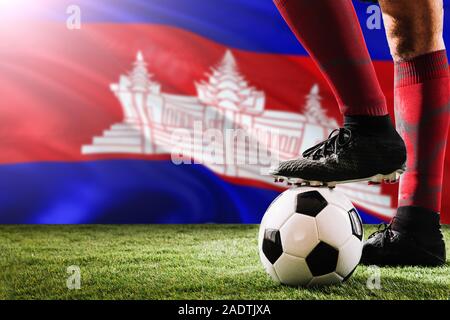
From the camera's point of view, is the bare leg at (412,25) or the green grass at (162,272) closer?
the green grass at (162,272)

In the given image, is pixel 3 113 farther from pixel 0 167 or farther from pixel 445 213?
pixel 445 213

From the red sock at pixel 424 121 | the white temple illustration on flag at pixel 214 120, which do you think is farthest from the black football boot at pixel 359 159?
the white temple illustration on flag at pixel 214 120

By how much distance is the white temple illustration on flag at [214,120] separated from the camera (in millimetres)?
3244

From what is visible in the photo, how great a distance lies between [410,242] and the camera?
1687 mm

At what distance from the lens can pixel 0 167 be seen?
10.5 feet

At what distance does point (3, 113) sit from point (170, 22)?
3.78 feet

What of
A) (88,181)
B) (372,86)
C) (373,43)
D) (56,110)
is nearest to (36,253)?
(88,181)

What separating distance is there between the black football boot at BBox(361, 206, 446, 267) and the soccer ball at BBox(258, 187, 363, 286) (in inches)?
11.3

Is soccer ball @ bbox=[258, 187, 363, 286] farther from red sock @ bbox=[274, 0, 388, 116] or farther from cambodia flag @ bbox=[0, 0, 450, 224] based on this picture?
cambodia flag @ bbox=[0, 0, 450, 224]

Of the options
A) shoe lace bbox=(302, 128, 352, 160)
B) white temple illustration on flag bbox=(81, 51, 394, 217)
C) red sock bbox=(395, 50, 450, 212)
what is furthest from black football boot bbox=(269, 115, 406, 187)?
white temple illustration on flag bbox=(81, 51, 394, 217)

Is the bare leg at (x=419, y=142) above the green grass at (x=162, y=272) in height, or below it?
above

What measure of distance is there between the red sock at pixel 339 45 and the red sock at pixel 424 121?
32 centimetres

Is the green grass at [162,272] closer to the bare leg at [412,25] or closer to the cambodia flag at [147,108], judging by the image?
the cambodia flag at [147,108]

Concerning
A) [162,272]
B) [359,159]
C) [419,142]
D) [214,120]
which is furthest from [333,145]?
[214,120]
